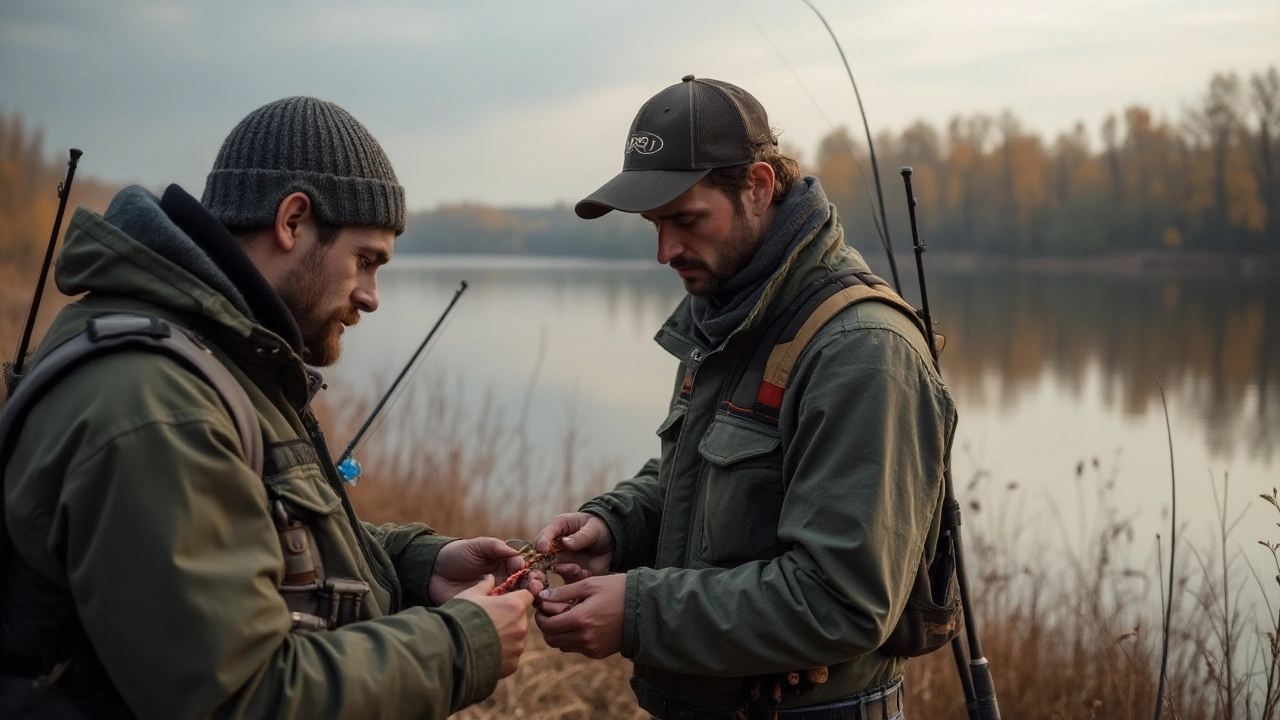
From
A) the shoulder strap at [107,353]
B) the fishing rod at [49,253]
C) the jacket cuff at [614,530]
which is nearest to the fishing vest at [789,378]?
the jacket cuff at [614,530]

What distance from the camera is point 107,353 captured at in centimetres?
161

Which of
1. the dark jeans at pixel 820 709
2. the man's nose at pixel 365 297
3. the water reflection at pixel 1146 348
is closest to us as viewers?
the man's nose at pixel 365 297

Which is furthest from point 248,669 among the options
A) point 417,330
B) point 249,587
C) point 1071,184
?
point 1071,184

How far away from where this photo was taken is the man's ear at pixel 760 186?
8.36ft

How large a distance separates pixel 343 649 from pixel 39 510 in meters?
0.51

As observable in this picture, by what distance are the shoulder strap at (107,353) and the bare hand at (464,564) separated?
0.94m

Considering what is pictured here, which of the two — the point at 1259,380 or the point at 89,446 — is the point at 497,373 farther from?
the point at 89,446

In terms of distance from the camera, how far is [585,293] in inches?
1167

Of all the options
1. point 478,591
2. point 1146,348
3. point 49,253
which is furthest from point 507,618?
point 1146,348

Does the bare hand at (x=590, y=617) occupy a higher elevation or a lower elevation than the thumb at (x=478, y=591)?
lower

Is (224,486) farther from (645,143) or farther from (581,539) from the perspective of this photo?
(645,143)

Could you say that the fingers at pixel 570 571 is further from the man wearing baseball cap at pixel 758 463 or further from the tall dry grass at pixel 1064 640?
the tall dry grass at pixel 1064 640

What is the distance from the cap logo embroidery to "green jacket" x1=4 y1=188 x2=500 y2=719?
1.09 metres

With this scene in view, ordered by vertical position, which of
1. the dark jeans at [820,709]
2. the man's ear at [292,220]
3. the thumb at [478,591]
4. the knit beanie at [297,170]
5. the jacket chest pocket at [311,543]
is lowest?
the dark jeans at [820,709]
